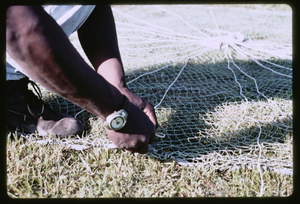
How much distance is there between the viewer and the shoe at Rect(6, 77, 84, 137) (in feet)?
4.09

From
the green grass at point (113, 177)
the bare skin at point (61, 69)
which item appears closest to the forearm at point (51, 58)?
the bare skin at point (61, 69)

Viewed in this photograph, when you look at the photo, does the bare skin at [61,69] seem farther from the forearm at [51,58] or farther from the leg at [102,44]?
the leg at [102,44]

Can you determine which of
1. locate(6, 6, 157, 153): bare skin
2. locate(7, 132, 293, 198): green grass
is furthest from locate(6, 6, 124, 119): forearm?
locate(7, 132, 293, 198): green grass

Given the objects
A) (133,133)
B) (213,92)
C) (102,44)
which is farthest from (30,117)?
(213,92)

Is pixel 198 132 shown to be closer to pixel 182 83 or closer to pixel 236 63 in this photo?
pixel 182 83

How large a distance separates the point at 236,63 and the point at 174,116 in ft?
2.35

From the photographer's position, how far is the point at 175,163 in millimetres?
1138

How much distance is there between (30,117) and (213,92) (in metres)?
0.86

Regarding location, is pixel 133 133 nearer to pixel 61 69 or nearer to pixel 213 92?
pixel 61 69

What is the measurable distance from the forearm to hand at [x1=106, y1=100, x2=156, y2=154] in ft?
0.32

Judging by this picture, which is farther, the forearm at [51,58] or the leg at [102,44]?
the leg at [102,44]

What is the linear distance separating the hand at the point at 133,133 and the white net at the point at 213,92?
15 centimetres

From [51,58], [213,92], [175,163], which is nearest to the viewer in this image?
[51,58]

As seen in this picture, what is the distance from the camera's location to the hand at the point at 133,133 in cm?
98
